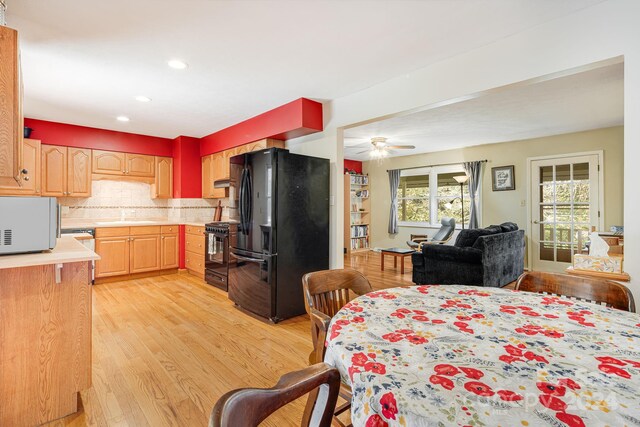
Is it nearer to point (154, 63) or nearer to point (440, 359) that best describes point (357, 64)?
point (154, 63)

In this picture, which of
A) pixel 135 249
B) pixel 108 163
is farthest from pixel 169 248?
pixel 108 163

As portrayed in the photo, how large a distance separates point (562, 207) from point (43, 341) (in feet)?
22.5

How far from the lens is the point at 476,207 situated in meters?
6.44

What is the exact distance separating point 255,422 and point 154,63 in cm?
296

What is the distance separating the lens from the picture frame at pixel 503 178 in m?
5.93

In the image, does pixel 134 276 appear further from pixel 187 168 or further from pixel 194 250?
pixel 187 168

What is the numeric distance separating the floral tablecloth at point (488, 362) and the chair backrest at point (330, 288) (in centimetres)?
31

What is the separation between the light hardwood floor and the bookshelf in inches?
162

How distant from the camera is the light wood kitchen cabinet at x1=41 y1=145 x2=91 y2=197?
445 cm

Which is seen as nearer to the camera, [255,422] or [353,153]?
[255,422]

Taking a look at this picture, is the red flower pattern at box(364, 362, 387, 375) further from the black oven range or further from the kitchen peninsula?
the black oven range

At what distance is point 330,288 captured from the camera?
1668 millimetres

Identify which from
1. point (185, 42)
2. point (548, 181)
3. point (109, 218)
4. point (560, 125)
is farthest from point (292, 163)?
point (548, 181)

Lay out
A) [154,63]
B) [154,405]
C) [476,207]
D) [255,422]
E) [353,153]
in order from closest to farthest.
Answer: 1. [255,422]
2. [154,405]
3. [154,63]
4. [476,207]
5. [353,153]
